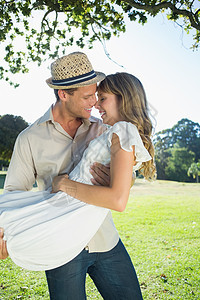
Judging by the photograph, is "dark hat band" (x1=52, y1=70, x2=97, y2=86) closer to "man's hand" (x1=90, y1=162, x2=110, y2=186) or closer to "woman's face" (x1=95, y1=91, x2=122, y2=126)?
"woman's face" (x1=95, y1=91, x2=122, y2=126)

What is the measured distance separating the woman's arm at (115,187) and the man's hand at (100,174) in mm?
114

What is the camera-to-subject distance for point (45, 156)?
2254 millimetres

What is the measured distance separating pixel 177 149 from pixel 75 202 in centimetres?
4490

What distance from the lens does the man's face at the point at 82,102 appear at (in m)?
2.24

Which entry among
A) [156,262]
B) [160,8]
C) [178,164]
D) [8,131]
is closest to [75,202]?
[160,8]

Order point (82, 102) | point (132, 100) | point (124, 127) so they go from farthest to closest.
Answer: point (82, 102), point (132, 100), point (124, 127)

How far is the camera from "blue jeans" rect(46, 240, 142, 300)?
Answer: 6.61ft

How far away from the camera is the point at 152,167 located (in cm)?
220

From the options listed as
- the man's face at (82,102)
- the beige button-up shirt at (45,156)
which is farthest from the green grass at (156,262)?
the man's face at (82,102)

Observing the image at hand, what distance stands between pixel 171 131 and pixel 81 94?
5348 cm

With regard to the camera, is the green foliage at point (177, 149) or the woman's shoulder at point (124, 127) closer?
the woman's shoulder at point (124, 127)

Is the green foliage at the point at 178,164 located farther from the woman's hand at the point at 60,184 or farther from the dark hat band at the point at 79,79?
the woman's hand at the point at 60,184

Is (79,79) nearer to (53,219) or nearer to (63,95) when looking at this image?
(63,95)

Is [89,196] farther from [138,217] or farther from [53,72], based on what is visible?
[138,217]
